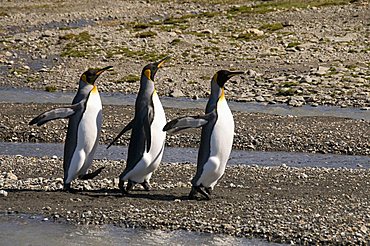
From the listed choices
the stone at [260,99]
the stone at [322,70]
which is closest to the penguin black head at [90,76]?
the stone at [260,99]

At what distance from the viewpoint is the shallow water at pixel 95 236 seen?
9516 millimetres

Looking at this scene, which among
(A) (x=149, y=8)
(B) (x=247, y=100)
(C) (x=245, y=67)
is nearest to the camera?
(B) (x=247, y=100)

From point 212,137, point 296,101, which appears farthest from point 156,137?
point 296,101

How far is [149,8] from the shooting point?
44.6 metres

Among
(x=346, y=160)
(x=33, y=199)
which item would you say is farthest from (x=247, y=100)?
(x=33, y=199)

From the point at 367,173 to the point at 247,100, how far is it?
7790mm

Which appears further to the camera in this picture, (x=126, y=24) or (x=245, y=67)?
(x=126, y=24)

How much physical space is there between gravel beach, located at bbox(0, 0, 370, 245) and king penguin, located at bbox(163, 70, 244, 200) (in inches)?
9.2

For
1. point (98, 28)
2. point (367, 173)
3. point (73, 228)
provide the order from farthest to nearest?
point (98, 28), point (367, 173), point (73, 228)

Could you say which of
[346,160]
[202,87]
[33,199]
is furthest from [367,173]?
[202,87]

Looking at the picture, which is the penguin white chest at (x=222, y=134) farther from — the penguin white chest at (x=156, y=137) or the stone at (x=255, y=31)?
the stone at (x=255, y=31)

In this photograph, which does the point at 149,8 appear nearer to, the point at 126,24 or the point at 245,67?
the point at 126,24

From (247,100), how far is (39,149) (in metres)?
6.45

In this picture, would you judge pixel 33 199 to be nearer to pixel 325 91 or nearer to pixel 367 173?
pixel 367 173
